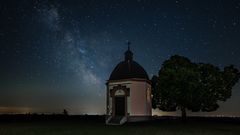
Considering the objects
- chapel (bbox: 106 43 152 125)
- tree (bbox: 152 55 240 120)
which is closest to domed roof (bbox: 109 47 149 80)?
chapel (bbox: 106 43 152 125)

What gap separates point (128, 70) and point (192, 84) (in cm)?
1005

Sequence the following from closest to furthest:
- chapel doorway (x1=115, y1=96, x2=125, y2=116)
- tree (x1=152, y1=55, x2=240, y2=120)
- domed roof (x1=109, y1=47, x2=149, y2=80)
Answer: tree (x1=152, y1=55, x2=240, y2=120), chapel doorway (x1=115, y1=96, x2=125, y2=116), domed roof (x1=109, y1=47, x2=149, y2=80)

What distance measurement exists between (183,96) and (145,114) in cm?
686

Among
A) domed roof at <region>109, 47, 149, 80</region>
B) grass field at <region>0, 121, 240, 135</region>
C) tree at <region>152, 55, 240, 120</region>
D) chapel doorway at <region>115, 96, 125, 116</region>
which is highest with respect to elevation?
domed roof at <region>109, 47, 149, 80</region>

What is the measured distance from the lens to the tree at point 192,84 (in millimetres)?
36312

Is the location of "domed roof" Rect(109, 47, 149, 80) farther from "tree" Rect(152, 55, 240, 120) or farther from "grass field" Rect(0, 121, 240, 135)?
"grass field" Rect(0, 121, 240, 135)

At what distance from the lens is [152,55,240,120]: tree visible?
36312 millimetres

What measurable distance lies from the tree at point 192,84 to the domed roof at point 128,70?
3717 mm

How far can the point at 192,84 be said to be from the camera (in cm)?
3591

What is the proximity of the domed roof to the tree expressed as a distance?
3717 millimetres

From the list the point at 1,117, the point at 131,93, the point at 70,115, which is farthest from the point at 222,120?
the point at 1,117

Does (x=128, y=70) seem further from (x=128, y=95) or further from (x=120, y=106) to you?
(x=120, y=106)

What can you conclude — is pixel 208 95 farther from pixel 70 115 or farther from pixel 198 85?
pixel 70 115

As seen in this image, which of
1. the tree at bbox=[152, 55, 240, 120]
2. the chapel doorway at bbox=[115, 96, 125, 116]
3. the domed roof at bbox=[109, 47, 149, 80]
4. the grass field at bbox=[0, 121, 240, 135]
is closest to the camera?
the grass field at bbox=[0, 121, 240, 135]
